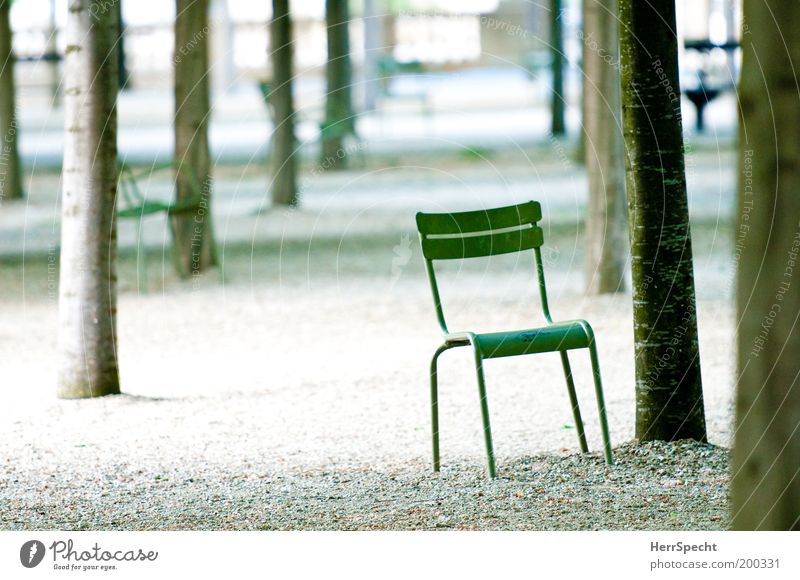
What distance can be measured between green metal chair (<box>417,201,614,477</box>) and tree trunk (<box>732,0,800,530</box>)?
104cm

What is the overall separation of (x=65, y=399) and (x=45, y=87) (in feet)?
91.1

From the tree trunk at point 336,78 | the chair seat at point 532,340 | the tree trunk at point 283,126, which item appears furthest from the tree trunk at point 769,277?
the tree trunk at point 336,78

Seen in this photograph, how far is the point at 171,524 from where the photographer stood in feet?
14.0

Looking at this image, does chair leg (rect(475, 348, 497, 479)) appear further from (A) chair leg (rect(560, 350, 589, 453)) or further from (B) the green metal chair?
(A) chair leg (rect(560, 350, 589, 453))

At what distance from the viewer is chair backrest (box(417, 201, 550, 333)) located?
479 centimetres

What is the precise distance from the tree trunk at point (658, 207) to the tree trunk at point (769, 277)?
1.05 meters

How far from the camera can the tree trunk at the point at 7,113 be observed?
1384 cm

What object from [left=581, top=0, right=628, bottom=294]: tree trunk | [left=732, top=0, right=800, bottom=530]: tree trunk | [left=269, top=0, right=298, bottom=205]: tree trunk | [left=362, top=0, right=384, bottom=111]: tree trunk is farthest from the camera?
[left=362, top=0, right=384, bottom=111]: tree trunk

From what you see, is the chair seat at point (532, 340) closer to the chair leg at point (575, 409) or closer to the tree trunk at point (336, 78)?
the chair leg at point (575, 409)

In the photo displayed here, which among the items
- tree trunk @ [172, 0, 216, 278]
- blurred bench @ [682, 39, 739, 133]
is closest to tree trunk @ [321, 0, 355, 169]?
blurred bench @ [682, 39, 739, 133]

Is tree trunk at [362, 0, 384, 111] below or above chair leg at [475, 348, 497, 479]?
above

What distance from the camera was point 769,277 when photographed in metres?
3.38

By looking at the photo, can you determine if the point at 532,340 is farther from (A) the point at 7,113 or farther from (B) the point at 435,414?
(A) the point at 7,113
